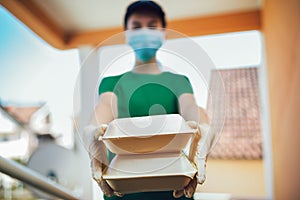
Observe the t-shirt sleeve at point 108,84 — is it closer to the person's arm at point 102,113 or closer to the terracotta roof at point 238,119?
the person's arm at point 102,113

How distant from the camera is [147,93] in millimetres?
370

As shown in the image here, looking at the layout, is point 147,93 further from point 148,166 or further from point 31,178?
point 31,178

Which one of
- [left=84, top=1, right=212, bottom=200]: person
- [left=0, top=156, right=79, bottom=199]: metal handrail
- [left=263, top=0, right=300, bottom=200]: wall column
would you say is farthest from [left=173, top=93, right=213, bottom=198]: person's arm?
[left=263, top=0, right=300, bottom=200]: wall column

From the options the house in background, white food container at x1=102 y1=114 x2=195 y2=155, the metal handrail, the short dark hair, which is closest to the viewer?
white food container at x1=102 y1=114 x2=195 y2=155

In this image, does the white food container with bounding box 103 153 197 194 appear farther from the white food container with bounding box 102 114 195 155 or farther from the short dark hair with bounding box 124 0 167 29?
the short dark hair with bounding box 124 0 167 29

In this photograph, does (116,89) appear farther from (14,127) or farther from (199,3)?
(199,3)

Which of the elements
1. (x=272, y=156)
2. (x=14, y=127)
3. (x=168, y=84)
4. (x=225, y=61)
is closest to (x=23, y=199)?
(x=14, y=127)

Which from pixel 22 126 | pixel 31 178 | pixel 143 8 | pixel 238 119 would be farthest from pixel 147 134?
pixel 22 126

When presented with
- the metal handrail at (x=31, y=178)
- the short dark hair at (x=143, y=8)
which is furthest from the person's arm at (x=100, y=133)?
the metal handrail at (x=31, y=178)

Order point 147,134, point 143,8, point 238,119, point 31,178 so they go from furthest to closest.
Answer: point 238,119 → point 31,178 → point 143,8 → point 147,134

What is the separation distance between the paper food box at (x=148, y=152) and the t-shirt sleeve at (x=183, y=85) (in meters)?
0.04

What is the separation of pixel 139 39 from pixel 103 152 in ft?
0.42

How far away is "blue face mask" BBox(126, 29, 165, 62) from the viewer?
1.32ft

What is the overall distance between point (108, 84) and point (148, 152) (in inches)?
3.1
